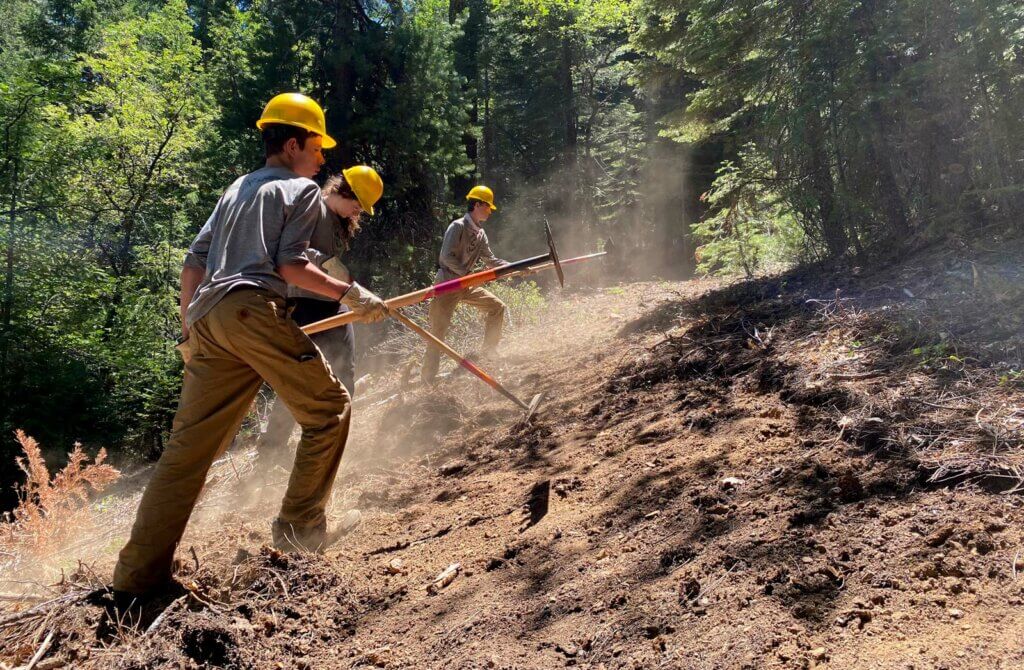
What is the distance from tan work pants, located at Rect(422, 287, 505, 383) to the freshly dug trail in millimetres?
2688

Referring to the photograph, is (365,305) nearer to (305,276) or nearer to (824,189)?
(305,276)

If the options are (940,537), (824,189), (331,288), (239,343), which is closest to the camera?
(940,537)

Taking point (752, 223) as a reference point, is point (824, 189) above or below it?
above

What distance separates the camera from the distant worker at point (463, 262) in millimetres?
7410

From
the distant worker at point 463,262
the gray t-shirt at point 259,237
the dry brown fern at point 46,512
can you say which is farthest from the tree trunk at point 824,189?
the dry brown fern at point 46,512

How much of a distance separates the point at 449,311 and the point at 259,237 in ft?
15.2

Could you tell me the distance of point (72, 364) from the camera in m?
11.1

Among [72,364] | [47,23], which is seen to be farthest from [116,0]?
[72,364]

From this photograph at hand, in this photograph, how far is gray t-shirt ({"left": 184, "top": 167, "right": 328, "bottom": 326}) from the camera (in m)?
3.03

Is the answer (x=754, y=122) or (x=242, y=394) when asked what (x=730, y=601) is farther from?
(x=754, y=122)

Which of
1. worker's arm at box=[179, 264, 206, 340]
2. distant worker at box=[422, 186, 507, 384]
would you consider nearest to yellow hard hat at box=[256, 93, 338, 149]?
worker's arm at box=[179, 264, 206, 340]

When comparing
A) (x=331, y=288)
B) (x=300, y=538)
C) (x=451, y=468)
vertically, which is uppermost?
(x=331, y=288)

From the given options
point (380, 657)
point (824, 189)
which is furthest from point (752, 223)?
point (380, 657)

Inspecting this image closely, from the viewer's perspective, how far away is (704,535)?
2771mm
